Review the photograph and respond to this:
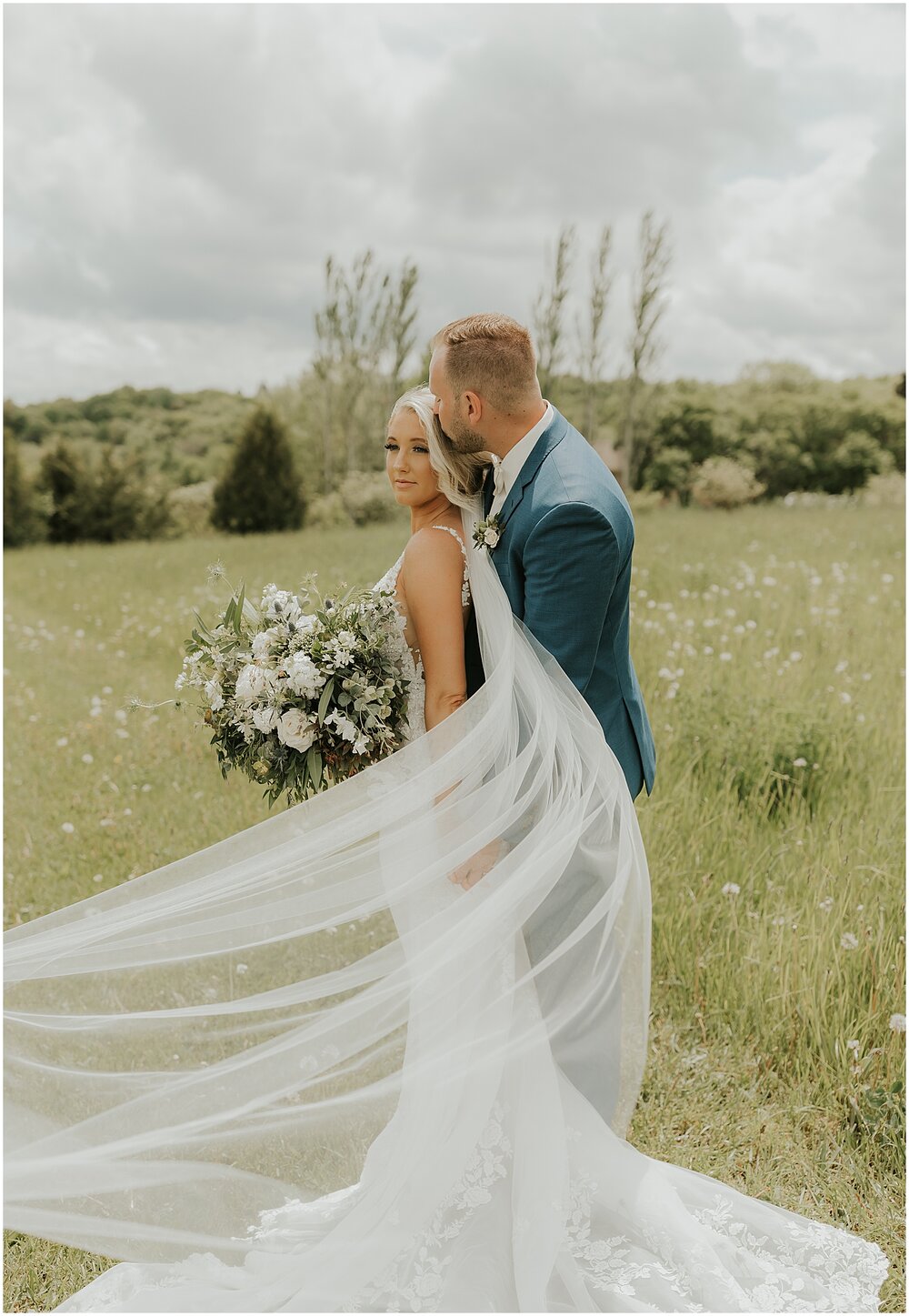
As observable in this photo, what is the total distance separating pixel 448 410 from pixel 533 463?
295mm

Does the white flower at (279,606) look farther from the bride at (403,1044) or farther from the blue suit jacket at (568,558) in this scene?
the blue suit jacket at (568,558)

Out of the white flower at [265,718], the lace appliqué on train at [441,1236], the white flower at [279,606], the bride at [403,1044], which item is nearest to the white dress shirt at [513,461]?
the bride at [403,1044]

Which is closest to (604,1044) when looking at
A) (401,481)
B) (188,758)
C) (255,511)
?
(401,481)

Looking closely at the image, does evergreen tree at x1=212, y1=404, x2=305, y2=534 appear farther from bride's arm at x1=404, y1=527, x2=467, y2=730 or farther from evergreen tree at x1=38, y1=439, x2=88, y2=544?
bride's arm at x1=404, y1=527, x2=467, y2=730

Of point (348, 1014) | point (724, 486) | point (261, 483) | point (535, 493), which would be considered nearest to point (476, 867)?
point (348, 1014)

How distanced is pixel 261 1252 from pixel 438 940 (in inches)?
44.0

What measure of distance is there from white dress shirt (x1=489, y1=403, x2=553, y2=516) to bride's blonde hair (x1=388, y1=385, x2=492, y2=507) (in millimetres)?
87

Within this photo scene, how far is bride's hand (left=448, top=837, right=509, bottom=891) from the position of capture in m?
2.83

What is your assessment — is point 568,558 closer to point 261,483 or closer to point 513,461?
point 513,461

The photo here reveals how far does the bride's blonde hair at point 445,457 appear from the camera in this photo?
2895 mm

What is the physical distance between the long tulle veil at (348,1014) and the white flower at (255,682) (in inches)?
14.7

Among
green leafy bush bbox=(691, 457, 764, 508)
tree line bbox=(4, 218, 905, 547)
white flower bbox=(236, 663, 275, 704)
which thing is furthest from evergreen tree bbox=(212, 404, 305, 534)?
white flower bbox=(236, 663, 275, 704)

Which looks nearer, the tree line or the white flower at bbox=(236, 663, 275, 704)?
the white flower at bbox=(236, 663, 275, 704)

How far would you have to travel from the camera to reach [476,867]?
112 inches
